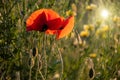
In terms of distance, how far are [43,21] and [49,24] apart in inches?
1.3

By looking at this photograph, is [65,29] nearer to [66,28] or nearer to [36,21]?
[66,28]

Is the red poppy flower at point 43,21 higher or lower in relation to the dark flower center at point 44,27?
higher

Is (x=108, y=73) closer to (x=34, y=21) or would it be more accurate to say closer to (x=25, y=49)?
(x=25, y=49)

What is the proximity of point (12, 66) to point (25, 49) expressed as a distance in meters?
0.17

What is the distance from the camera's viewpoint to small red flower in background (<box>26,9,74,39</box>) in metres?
1.65

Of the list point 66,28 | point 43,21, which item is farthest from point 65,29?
point 43,21

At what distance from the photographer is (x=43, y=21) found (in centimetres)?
169

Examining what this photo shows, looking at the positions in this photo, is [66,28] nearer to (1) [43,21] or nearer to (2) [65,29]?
(2) [65,29]

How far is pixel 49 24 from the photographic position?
1.68m

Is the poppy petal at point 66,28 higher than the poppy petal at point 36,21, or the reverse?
the poppy petal at point 36,21

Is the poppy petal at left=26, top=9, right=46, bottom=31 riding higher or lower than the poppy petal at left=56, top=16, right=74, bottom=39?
higher

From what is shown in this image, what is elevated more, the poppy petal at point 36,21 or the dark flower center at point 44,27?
the poppy petal at point 36,21

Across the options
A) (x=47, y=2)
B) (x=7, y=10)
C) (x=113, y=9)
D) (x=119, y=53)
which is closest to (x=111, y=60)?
(x=119, y=53)

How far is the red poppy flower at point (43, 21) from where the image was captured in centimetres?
165
